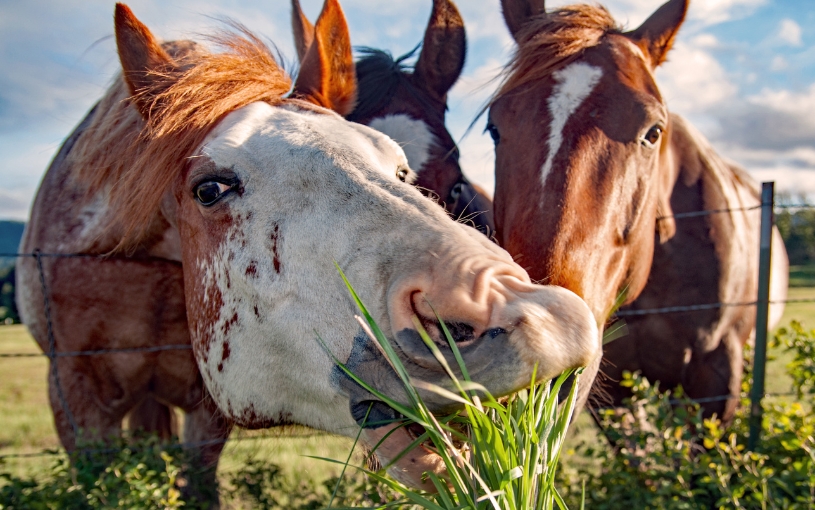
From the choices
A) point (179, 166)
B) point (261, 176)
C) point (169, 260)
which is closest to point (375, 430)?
point (261, 176)

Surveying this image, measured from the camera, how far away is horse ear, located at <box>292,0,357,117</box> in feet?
7.79

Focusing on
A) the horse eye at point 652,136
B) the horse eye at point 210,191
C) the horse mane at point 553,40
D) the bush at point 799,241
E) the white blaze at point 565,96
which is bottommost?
the bush at point 799,241

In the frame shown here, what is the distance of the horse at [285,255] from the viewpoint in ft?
3.84

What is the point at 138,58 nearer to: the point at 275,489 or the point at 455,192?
the point at 455,192

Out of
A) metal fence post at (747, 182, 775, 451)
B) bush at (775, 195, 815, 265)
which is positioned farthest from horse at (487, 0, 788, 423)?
bush at (775, 195, 815, 265)

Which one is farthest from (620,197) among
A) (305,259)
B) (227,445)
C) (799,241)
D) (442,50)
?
(799,241)

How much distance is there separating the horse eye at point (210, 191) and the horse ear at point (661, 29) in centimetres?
209

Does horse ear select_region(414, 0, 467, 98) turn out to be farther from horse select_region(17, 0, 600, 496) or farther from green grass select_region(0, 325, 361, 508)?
green grass select_region(0, 325, 361, 508)

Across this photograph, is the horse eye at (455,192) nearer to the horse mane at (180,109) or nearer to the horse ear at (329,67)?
the horse ear at (329,67)

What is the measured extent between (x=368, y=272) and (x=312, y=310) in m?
0.24

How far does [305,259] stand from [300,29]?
2391 millimetres

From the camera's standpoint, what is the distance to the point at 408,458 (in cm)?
131

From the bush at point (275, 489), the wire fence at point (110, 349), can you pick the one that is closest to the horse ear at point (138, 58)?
the wire fence at point (110, 349)

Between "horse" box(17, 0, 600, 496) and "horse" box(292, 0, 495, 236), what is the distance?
23.0 inches
